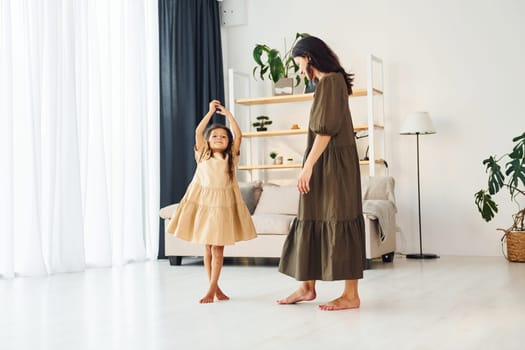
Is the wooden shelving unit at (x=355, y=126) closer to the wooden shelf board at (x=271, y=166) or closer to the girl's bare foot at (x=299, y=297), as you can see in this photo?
the wooden shelf board at (x=271, y=166)

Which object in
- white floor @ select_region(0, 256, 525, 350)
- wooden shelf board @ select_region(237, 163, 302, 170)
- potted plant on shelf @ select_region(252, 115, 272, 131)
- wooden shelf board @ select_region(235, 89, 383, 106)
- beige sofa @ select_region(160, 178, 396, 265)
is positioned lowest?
white floor @ select_region(0, 256, 525, 350)

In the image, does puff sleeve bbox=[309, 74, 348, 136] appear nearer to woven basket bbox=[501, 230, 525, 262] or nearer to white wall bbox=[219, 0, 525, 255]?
woven basket bbox=[501, 230, 525, 262]

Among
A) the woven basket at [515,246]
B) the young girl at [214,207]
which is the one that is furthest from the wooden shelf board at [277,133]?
the young girl at [214,207]

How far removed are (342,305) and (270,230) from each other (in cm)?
206

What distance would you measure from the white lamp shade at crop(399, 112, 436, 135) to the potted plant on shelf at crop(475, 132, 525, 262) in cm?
54

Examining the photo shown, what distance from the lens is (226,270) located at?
5047 millimetres

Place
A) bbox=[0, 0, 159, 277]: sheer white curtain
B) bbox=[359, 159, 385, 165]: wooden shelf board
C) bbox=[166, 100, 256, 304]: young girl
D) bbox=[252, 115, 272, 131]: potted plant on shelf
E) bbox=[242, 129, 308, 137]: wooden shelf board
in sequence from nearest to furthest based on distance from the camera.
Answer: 1. bbox=[166, 100, 256, 304]: young girl
2. bbox=[0, 0, 159, 277]: sheer white curtain
3. bbox=[359, 159, 385, 165]: wooden shelf board
4. bbox=[242, 129, 308, 137]: wooden shelf board
5. bbox=[252, 115, 272, 131]: potted plant on shelf

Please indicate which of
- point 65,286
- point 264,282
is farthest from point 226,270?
point 65,286

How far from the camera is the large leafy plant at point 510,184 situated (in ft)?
16.8

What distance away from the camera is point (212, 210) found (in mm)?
3451

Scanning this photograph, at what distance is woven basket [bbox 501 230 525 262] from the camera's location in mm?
5191

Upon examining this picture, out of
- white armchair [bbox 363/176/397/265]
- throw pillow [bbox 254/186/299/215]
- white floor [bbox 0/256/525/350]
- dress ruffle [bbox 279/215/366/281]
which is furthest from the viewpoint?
throw pillow [bbox 254/186/299/215]

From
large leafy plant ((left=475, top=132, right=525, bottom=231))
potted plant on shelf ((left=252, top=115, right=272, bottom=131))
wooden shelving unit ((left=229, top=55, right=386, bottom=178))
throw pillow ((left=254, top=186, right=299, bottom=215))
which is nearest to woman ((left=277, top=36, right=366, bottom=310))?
throw pillow ((left=254, top=186, right=299, bottom=215))

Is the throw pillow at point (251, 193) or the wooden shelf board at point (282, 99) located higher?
the wooden shelf board at point (282, 99)
